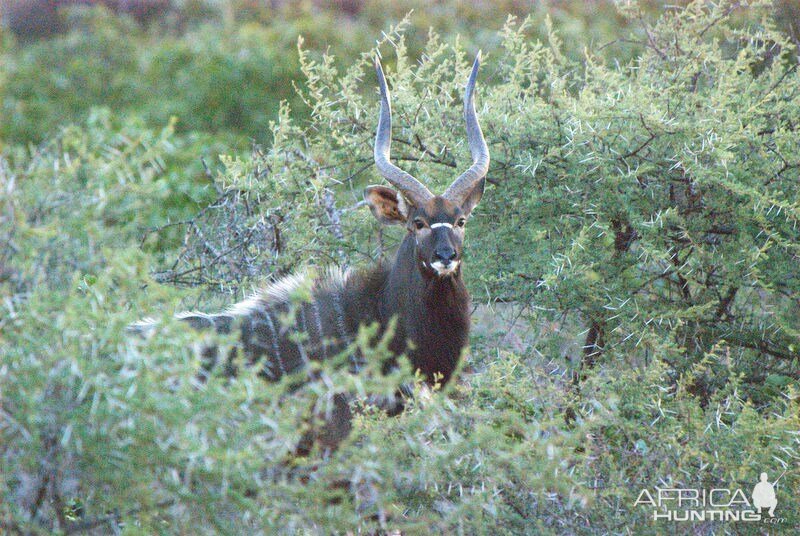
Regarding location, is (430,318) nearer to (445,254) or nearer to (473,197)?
(445,254)

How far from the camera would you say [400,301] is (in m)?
4.78

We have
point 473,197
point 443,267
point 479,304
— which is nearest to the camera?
point 443,267

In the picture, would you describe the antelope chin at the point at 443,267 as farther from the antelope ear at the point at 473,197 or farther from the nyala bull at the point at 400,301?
the antelope ear at the point at 473,197

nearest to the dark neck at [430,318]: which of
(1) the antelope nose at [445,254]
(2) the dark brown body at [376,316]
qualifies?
(2) the dark brown body at [376,316]

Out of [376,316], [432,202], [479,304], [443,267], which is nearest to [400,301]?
[376,316]

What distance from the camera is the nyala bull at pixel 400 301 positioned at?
459 centimetres

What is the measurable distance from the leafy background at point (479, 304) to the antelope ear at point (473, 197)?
322 mm

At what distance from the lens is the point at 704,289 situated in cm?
522

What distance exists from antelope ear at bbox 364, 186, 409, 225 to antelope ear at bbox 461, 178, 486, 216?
283 mm

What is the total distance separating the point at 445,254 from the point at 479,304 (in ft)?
3.04

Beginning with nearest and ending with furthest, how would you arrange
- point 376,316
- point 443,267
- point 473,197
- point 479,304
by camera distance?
1. point 443,267
2. point 376,316
3. point 473,197
4. point 479,304

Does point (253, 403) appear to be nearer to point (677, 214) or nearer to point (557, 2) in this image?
point (677, 214)

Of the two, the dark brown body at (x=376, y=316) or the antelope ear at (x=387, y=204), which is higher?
the antelope ear at (x=387, y=204)

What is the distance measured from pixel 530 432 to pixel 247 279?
268 cm
